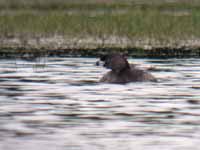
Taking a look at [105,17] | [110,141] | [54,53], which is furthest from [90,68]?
[105,17]

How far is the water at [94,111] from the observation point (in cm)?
934

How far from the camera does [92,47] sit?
24766 mm

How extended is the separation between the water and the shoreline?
4721 mm

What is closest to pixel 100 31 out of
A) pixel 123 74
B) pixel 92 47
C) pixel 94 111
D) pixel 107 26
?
pixel 107 26

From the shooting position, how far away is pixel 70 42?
85.5 ft

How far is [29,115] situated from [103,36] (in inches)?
651

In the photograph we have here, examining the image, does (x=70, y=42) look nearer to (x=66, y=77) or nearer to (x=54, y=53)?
(x=54, y=53)

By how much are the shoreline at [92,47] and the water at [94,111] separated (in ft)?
15.5

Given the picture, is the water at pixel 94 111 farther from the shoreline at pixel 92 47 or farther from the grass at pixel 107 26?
the grass at pixel 107 26

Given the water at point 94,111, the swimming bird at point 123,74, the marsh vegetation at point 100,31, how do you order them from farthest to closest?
1. the marsh vegetation at point 100,31
2. the swimming bird at point 123,74
3. the water at point 94,111

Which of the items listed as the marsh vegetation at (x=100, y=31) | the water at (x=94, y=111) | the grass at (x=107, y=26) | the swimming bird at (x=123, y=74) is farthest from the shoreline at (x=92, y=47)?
the swimming bird at (x=123, y=74)

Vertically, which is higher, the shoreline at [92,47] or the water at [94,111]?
the water at [94,111]

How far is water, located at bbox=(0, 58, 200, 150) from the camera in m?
9.34

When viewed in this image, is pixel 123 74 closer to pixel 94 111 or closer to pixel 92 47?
pixel 94 111
